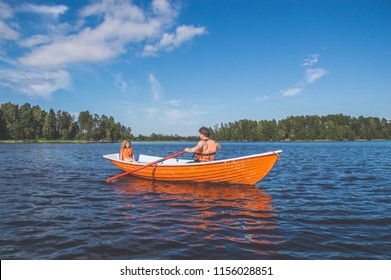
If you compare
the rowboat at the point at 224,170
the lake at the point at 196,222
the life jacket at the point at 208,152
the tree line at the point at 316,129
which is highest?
the tree line at the point at 316,129

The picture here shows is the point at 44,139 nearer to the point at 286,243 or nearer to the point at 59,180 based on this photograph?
the point at 59,180

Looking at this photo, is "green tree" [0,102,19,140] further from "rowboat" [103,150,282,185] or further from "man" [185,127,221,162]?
"man" [185,127,221,162]

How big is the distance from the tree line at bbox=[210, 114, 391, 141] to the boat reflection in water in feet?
514

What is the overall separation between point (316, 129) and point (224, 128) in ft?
208

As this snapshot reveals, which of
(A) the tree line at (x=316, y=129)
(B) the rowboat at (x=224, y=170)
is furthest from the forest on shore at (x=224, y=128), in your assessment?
(B) the rowboat at (x=224, y=170)

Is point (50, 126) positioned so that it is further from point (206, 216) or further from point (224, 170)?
point (206, 216)

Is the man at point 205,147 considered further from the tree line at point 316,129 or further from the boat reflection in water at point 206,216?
the tree line at point 316,129

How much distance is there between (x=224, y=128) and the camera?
200 meters

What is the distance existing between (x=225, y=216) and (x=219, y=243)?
192 centimetres

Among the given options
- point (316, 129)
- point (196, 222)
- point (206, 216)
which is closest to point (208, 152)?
point (206, 216)

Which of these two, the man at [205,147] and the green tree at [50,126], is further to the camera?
the green tree at [50,126]

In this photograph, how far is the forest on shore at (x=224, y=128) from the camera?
110 meters

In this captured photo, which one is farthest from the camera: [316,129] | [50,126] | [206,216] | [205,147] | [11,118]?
[316,129]
